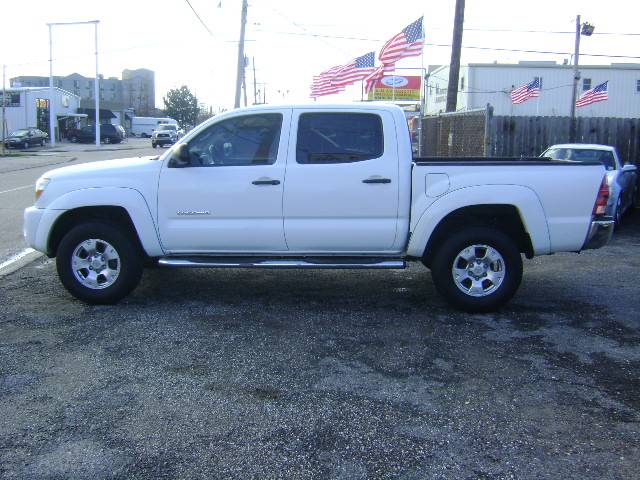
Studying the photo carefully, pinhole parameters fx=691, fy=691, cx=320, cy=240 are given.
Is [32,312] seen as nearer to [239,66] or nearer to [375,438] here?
[375,438]

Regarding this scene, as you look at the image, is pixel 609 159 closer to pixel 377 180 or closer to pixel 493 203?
pixel 493 203

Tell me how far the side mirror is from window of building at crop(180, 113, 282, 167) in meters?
0.06

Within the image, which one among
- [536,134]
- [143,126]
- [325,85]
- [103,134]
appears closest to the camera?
[536,134]

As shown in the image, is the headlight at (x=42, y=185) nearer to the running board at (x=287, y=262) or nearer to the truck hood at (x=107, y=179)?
the truck hood at (x=107, y=179)

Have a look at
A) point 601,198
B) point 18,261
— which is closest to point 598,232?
point 601,198

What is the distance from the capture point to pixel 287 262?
6633 mm

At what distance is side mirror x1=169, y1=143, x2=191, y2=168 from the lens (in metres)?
6.66

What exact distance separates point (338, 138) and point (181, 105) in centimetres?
10422

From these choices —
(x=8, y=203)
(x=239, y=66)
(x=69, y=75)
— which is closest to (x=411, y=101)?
(x=239, y=66)

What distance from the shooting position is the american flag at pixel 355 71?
25422mm

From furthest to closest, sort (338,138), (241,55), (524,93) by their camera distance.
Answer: (524,93) → (241,55) → (338,138)

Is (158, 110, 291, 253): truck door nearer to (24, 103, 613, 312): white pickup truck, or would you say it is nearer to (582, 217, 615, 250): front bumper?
(24, 103, 613, 312): white pickup truck

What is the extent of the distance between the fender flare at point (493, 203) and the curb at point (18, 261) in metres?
5.08

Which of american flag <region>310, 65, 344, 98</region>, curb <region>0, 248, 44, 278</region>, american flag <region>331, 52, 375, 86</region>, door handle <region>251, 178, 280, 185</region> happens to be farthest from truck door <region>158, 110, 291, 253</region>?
american flag <region>310, 65, 344, 98</region>
